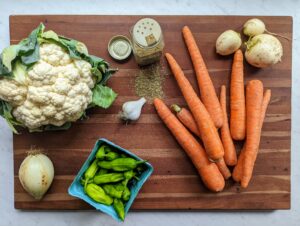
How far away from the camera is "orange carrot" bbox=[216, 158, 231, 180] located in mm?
1173

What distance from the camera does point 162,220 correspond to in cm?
124

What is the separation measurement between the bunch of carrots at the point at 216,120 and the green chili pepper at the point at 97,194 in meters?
0.31

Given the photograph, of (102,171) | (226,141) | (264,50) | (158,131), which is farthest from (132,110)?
(264,50)

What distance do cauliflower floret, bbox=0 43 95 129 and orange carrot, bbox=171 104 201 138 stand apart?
1.01 feet

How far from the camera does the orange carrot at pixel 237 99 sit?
117cm

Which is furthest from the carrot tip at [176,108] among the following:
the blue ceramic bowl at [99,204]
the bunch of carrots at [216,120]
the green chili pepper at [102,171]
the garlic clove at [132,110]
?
the green chili pepper at [102,171]

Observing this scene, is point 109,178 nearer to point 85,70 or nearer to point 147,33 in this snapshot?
→ point 85,70

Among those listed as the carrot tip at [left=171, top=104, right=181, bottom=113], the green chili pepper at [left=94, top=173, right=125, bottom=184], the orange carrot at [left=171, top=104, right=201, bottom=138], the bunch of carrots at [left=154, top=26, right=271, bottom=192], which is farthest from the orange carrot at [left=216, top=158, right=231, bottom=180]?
the green chili pepper at [left=94, top=173, right=125, bottom=184]

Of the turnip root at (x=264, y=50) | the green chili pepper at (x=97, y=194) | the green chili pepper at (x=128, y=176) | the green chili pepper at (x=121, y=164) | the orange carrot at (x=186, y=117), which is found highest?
the turnip root at (x=264, y=50)

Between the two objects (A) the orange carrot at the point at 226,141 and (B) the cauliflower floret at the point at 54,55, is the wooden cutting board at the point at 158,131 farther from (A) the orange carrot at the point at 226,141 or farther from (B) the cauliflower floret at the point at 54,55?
(B) the cauliflower floret at the point at 54,55

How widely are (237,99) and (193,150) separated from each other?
9.2 inches

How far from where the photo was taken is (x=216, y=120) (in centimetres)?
116

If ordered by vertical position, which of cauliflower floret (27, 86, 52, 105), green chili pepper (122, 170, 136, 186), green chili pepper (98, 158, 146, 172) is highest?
cauliflower floret (27, 86, 52, 105)

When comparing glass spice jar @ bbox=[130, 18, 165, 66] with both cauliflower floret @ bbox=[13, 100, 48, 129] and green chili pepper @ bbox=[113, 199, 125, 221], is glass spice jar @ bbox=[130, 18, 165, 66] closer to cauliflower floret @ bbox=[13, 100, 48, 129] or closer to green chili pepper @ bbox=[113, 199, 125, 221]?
cauliflower floret @ bbox=[13, 100, 48, 129]
